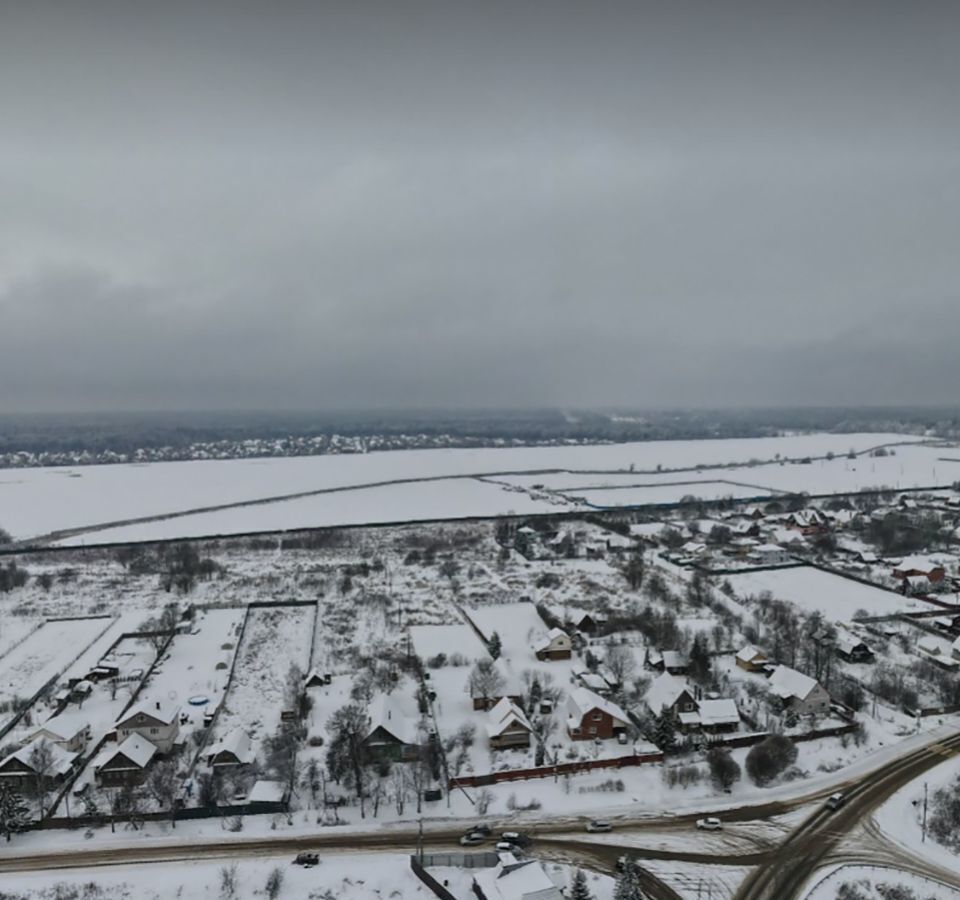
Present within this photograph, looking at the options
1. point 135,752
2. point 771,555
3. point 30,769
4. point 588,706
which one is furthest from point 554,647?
point 771,555

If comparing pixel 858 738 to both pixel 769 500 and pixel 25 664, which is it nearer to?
pixel 25 664

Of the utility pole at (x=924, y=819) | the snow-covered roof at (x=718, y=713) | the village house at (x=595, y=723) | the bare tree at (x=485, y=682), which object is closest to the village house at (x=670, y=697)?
the snow-covered roof at (x=718, y=713)

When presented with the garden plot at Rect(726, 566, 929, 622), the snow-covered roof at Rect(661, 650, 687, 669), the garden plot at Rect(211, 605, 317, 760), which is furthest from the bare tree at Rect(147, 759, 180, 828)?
the garden plot at Rect(726, 566, 929, 622)

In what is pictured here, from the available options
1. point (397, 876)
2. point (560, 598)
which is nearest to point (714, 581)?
point (560, 598)

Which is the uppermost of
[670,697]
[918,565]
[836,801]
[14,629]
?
[918,565]

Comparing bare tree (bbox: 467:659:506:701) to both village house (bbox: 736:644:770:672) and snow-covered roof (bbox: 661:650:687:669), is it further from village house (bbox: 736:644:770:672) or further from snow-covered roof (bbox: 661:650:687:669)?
village house (bbox: 736:644:770:672)

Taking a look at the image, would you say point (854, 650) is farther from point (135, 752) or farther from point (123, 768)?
point (123, 768)
